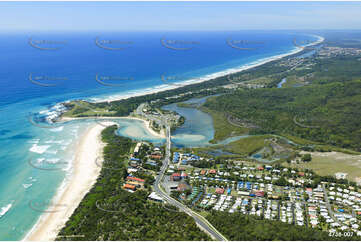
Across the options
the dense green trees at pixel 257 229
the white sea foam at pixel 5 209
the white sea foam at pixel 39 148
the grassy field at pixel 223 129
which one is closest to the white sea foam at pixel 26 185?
the white sea foam at pixel 5 209

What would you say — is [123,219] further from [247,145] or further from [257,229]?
[247,145]

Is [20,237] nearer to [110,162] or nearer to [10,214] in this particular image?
[10,214]

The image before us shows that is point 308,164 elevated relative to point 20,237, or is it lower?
elevated

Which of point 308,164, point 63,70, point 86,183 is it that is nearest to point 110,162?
point 86,183

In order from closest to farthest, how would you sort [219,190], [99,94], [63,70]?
[219,190]
[99,94]
[63,70]

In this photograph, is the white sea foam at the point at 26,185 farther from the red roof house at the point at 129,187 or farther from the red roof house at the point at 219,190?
the red roof house at the point at 219,190

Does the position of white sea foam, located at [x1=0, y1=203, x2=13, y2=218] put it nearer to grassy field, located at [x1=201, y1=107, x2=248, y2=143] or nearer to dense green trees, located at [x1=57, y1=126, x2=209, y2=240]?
dense green trees, located at [x1=57, y1=126, x2=209, y2=240]

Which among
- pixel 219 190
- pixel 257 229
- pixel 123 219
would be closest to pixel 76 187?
pixel 123 219
